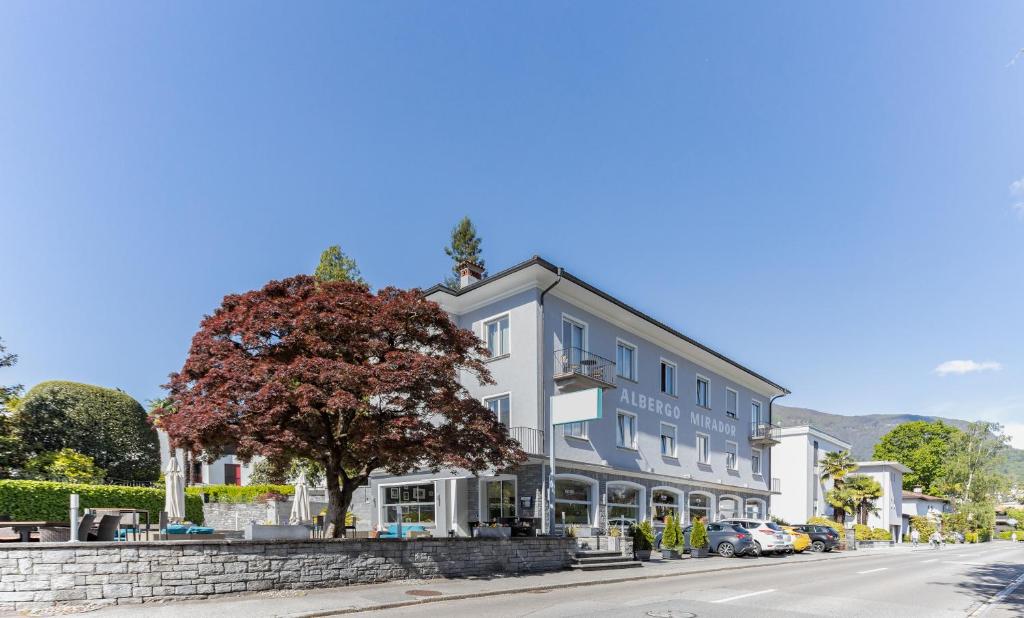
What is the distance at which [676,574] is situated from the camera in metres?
18.6

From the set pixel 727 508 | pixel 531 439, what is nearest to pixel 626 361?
pixel 531 439

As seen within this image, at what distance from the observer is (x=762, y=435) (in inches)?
1506

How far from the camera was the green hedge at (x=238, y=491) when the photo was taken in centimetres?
3569

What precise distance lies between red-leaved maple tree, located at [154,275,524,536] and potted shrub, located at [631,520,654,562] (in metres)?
8.82

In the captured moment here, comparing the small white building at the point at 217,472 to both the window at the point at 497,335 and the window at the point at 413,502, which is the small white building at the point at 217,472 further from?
the window at the point at 497,335

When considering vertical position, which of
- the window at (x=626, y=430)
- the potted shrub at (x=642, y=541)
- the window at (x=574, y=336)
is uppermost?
the window at (x=574, y=336)

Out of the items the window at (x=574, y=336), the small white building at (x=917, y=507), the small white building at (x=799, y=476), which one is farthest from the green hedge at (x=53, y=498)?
the small white building at (x=917, y=507)

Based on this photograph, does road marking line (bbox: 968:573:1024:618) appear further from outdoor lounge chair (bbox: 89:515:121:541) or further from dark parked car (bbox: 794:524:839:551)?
outdoor lounge chair (bbox: 89:515:121:541)

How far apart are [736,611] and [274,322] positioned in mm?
10318

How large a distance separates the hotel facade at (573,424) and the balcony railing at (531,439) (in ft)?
0.12

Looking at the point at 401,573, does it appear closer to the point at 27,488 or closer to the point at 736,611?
the point at 736,611

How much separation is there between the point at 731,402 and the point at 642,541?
51.4 feet

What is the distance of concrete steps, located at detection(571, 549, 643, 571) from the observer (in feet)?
62.1

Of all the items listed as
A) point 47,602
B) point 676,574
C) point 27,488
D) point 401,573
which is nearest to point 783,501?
point 676,574
